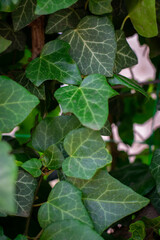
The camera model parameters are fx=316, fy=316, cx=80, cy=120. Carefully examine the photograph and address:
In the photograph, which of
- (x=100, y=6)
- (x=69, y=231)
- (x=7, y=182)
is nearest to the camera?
(x=7, y=182)

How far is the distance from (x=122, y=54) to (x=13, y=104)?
0.83ft

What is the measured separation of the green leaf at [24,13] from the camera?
0.57m

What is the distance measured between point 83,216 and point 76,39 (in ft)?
1.01

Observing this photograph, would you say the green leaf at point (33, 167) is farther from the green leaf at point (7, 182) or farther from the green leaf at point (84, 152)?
the green leaf at point (7, 182)

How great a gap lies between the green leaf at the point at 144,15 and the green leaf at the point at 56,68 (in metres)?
0.14

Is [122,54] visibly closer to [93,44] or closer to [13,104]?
[93,44]

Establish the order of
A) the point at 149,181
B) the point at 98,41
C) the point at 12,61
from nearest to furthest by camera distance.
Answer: the point at 98,41, the point at 149,181, the point at 12,61

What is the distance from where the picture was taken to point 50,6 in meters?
0.49

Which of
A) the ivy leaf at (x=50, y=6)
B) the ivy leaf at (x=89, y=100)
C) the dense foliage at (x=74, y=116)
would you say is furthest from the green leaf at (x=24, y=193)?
the ivy leaf at (x=50, y=6)

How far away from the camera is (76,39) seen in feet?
1.89

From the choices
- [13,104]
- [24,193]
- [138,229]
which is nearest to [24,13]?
[13,104]

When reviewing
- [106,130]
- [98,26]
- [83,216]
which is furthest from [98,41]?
[83,216]

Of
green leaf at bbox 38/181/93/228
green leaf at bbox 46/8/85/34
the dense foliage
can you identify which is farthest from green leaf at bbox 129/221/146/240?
green leaf at bbox 46/8/85/34

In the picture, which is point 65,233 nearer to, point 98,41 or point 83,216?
point 83,216
